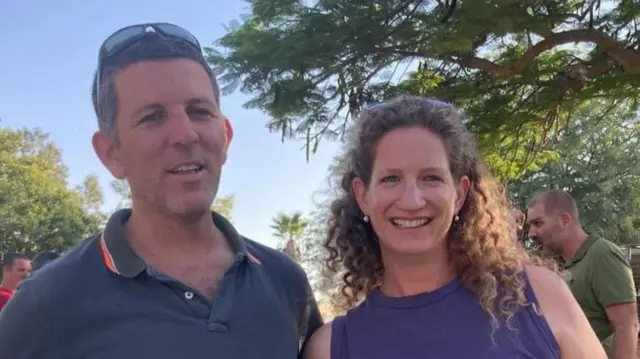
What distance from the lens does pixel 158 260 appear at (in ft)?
6.26

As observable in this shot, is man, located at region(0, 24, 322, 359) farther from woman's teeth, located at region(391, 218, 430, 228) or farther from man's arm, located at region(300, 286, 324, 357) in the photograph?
woman's teeth, located at region(391, 218, 430, 228)

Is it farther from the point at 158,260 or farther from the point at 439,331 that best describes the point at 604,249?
the point at 158,260

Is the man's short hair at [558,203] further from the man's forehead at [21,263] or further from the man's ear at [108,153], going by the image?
the man's forehead at [21,263]

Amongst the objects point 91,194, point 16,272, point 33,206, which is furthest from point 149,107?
point 91,194

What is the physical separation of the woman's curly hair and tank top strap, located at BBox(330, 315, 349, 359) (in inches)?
5.9

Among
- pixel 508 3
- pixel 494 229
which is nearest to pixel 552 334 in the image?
pixel 494 229

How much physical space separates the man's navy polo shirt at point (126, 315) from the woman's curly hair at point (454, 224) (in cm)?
50

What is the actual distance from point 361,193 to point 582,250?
336 centimetres

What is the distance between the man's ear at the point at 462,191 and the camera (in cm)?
219

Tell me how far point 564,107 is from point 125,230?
6.09 meters

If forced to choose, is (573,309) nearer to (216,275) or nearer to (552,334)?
(552,334)

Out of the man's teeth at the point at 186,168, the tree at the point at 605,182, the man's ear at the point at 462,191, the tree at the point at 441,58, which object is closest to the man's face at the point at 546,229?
the tree at the point at 441,58

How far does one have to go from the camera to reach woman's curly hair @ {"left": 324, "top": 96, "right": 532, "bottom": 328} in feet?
6.76

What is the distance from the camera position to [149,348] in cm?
169
